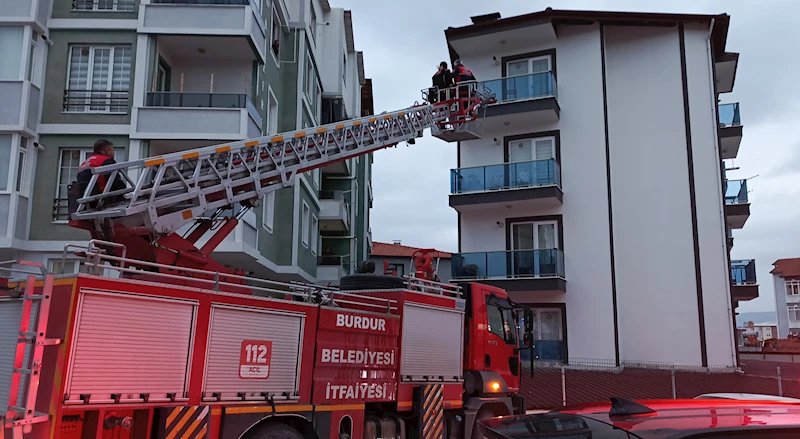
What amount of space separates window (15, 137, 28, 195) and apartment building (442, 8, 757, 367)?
43.0ft

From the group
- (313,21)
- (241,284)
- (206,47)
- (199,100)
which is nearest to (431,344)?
(241,284)

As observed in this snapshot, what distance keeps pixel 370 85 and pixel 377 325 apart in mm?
38336

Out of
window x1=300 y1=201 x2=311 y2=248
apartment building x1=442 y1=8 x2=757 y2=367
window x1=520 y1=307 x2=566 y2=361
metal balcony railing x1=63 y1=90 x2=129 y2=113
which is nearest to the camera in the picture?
metal balcony railing x1=63 y1=90 x2=129 y2=113

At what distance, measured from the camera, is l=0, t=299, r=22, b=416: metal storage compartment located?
6126mm

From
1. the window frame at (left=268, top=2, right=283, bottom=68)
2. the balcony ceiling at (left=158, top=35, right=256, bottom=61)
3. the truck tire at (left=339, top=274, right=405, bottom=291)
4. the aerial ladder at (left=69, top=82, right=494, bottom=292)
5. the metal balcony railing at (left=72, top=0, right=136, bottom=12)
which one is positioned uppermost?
the window frame at (left=268, top=2, right=283, bottom=68)

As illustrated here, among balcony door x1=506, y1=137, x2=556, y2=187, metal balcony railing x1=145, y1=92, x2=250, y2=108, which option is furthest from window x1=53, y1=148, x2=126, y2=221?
balcony door x1=506, y1=137, x2=556, y2=187

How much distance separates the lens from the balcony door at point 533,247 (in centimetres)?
2220

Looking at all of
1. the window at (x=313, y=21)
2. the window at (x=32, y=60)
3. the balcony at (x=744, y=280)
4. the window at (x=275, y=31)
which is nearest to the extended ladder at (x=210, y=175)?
the window at (x=32, y=60)

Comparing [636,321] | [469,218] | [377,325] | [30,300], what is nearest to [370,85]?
[469,218]

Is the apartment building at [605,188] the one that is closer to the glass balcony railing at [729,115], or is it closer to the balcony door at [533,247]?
the balcony door at [533,247]

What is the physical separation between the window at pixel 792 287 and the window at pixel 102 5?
69023mm

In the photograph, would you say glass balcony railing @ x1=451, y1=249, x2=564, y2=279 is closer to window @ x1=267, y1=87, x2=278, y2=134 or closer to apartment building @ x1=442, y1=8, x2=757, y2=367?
apartment building @ x1=442, y1=8, x2=757, y2=367

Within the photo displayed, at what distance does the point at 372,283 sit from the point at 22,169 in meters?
11.0

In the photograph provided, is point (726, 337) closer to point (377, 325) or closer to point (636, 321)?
point (636, 321)
